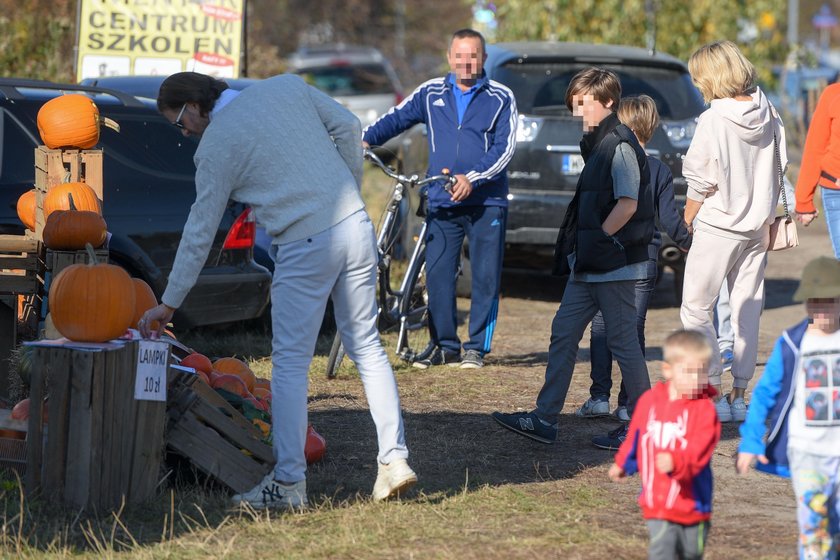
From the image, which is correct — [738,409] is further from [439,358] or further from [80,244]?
[80,244]

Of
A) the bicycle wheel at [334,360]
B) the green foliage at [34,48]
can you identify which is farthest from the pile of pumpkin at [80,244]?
the green foliage at [34,48]

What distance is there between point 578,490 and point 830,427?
5.03 ft

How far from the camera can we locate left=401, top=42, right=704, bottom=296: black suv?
9828 mm

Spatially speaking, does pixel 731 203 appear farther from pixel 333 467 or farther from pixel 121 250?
pixel 121 250

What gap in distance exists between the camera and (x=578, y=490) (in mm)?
5340

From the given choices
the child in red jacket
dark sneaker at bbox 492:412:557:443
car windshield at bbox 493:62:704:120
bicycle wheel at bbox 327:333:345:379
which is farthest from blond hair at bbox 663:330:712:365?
car windshield at bbox 493:62:704:120

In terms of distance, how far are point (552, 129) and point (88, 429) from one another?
5808mm

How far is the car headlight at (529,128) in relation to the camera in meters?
9.82

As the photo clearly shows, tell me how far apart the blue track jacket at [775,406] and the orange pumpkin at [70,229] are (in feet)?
10.9

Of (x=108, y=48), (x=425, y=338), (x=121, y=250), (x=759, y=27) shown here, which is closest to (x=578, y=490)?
(x=121, y=250)

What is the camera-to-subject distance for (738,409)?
6773mm

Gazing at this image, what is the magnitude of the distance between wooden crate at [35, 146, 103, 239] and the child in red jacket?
3.63 metres

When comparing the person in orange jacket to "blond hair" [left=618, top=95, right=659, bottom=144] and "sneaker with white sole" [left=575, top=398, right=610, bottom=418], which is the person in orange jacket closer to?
"blond hair" [left=618, top=95, right=659, bottom=144]

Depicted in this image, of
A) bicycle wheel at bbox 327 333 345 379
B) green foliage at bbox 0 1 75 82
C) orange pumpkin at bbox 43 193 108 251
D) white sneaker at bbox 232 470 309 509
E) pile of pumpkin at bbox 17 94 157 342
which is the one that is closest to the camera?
white sneaker at bbox 232 470 309 509
